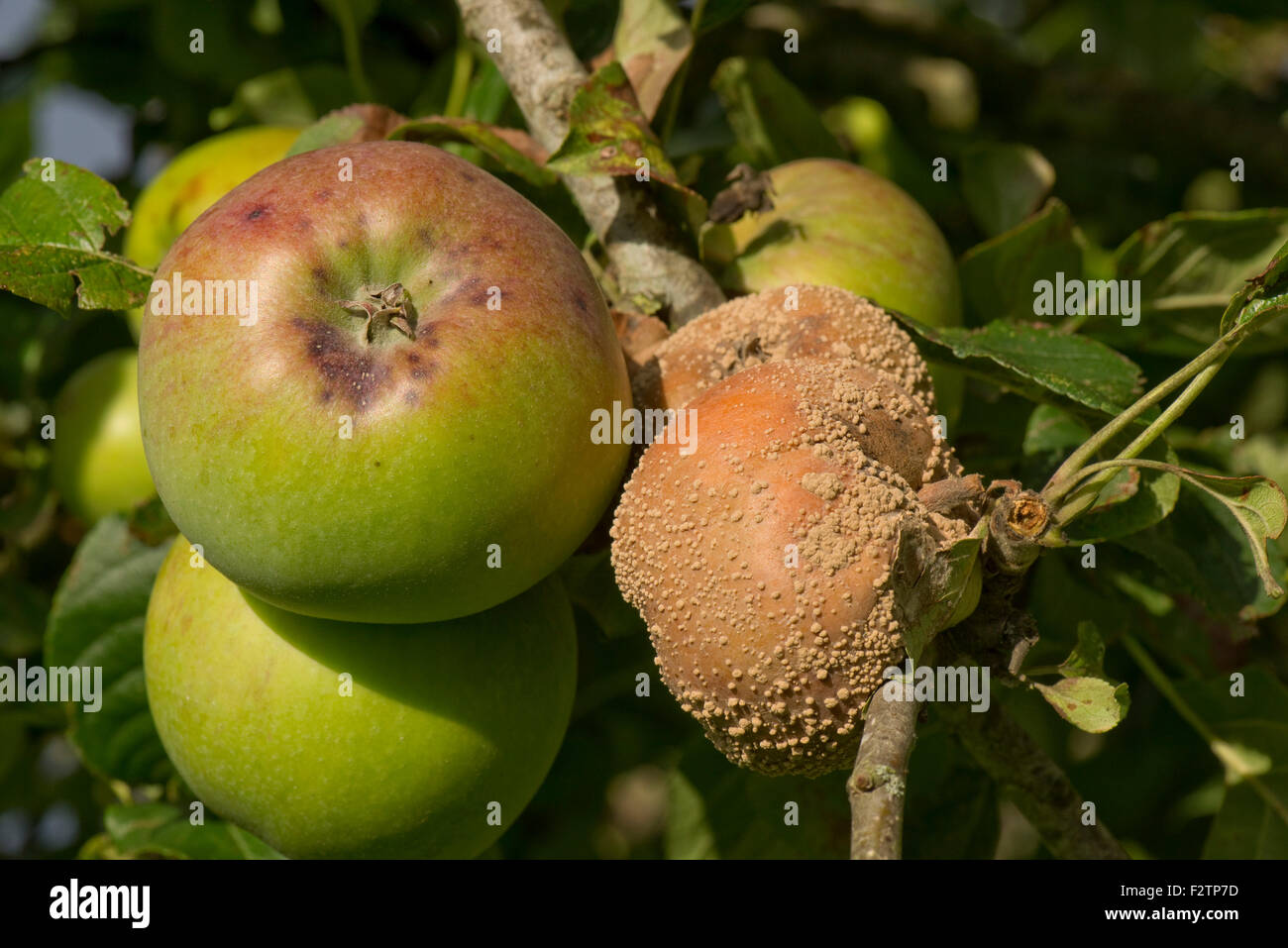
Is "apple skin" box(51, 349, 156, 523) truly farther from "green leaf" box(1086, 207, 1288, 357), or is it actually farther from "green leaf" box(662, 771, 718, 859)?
"green leaf" box(1086, 207, 1288, 357)

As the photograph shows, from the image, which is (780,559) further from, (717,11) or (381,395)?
(717,11)

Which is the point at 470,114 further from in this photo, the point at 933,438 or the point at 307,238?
the point at 933,438

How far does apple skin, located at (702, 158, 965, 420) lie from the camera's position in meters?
1.17

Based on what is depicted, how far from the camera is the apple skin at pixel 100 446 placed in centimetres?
160

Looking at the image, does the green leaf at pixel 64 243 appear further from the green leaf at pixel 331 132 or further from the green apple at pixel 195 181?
the green apple at pixel 195 181

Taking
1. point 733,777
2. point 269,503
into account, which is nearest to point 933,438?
point 269,503

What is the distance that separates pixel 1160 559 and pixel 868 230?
0.47 m

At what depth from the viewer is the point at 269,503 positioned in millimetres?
850

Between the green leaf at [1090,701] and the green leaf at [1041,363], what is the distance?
0.91 ft

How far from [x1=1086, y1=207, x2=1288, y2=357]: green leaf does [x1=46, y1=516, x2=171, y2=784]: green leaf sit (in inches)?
47.7

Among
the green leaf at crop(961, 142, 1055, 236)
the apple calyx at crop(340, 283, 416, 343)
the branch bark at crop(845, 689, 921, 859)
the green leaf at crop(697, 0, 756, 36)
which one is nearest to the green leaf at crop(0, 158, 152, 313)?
Answer: the apple calyx at crop(340, 283, 416, 343)

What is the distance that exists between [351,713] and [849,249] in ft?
2.18

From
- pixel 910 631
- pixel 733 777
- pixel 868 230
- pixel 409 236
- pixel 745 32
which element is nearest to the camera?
pixel 910 631
